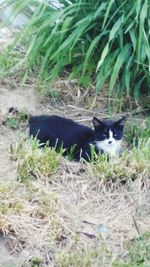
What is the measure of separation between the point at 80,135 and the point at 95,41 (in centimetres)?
77

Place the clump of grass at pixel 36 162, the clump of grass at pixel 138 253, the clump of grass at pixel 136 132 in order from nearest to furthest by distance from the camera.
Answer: the clump of grass at pixel 138 253
the clump of grass at pixel 36 162
the clump of grass at pixel 136 132

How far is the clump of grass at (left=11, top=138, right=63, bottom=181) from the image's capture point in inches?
188

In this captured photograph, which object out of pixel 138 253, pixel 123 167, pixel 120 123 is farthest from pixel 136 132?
pixel 138 253

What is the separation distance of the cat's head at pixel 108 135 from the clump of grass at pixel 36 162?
44 centimetres

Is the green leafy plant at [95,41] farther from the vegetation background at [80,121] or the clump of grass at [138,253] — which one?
the clump of grass at [138,253]

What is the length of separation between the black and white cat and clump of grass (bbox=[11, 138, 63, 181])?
332 mm

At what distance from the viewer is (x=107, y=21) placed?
575 cm

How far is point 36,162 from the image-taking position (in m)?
4.78

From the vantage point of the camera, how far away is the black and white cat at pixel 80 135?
5.20 metres

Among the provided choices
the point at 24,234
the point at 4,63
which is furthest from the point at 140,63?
the point at 24,234

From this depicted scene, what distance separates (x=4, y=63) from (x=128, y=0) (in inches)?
46.9

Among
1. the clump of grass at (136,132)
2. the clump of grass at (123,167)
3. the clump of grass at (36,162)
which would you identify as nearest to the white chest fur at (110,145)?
the clump of grass at (136,132)

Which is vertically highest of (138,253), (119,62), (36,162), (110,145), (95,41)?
(95,41)

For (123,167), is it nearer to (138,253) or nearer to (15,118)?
(138,253)
